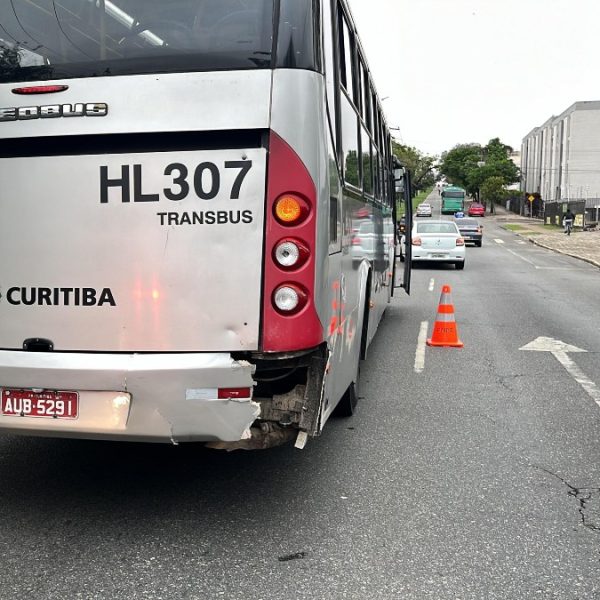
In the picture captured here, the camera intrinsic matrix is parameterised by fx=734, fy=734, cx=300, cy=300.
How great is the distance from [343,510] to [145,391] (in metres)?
1.40

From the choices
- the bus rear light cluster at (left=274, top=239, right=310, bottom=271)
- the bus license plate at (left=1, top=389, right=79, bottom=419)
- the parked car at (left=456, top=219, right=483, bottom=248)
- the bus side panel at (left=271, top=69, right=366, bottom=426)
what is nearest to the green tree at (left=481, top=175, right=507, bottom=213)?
the parked car at (left=456, top=219, right=483, bottom=248)

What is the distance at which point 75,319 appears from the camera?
371 centimetres

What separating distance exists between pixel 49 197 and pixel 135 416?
3.88ft

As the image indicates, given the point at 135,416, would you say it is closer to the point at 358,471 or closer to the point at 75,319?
the point at 75,319

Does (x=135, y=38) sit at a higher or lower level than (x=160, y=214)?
higher

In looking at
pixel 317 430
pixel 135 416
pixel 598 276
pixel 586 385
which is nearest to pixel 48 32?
pixel 135 416

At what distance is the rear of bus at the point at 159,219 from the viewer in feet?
11.7

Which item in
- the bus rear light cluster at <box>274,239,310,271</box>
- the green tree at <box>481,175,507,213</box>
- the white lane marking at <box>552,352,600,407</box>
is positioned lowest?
the white lane marking at <box>552,352,600,407</box>

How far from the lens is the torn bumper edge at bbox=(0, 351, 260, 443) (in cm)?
358

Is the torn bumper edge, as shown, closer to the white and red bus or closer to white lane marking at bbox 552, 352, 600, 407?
the white and red bus

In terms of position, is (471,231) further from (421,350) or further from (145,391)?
(145,391)

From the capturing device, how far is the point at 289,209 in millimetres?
3592

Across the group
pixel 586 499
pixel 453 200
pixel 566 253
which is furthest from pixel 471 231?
pixel 453 200

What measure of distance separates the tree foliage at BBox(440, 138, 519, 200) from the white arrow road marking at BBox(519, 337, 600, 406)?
8892cm
